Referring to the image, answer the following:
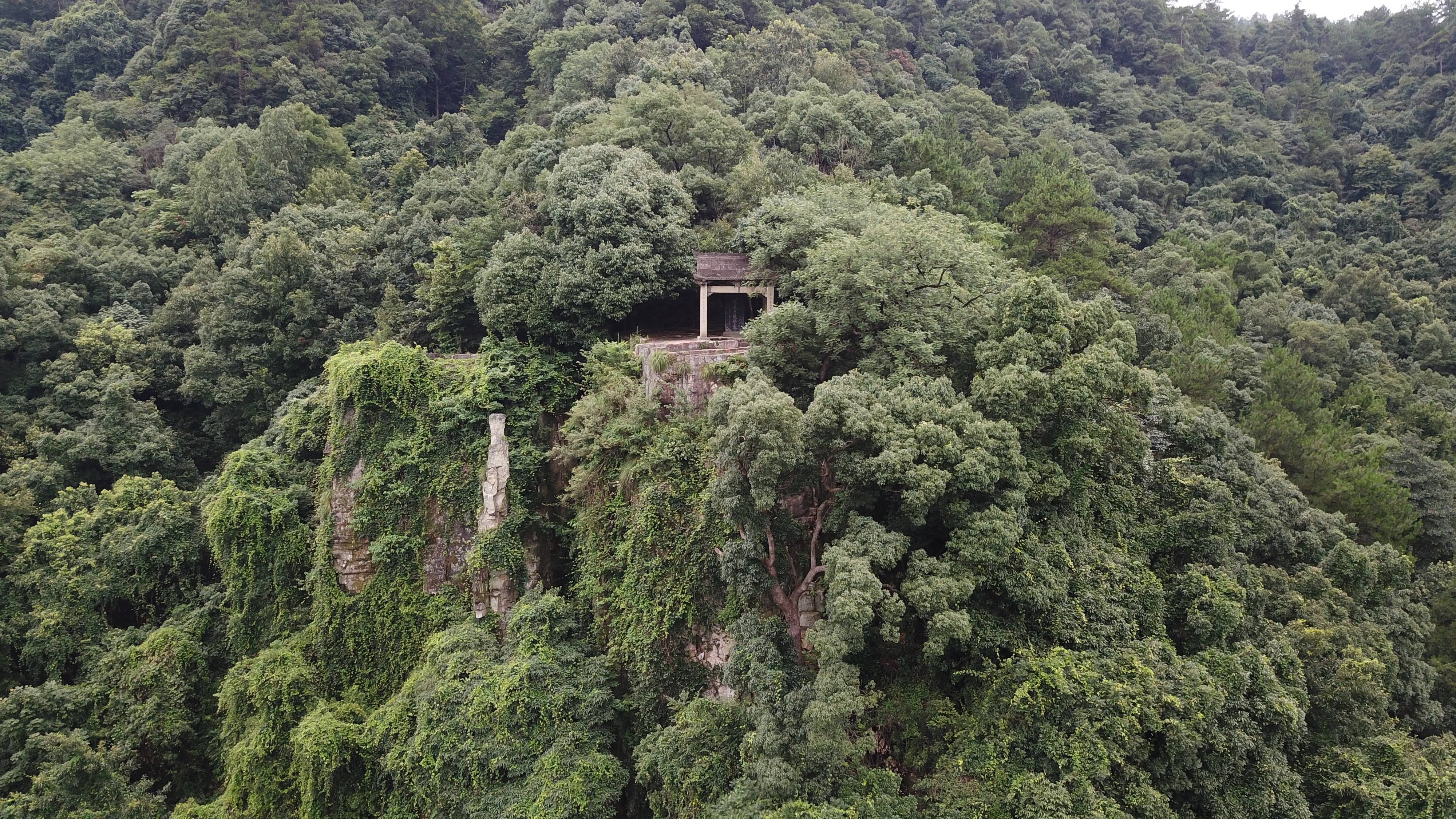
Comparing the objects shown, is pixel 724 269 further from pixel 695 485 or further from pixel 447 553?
pixel 447 553

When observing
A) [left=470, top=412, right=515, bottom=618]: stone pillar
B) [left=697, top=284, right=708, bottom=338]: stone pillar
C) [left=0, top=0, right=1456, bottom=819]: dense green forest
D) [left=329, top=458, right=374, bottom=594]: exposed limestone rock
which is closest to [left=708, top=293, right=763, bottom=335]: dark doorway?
[left=697, top=284, right=708, bottom=338]: stone pillar

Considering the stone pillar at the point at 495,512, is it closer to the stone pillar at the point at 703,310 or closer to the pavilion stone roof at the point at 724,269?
the stone pillar at the point at 703,310

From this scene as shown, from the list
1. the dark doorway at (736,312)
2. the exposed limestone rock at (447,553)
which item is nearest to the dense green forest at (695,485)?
the exposed limestone rock at (447,553)

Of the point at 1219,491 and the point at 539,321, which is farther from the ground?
the point at 539,321

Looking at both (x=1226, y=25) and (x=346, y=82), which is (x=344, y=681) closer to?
(x=346, y=82)

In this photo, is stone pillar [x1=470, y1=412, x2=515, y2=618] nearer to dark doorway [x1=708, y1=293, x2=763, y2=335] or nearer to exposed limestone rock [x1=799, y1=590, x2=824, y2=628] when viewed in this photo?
dark doorway [x1=708, y1=293, x2=763, y2=335]

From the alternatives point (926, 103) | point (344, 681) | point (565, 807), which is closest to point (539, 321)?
point (344, 681)
